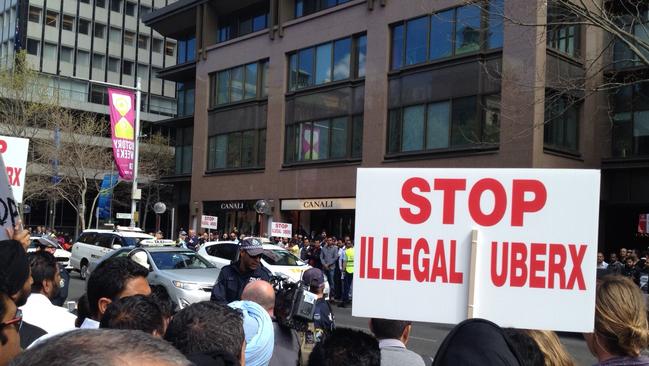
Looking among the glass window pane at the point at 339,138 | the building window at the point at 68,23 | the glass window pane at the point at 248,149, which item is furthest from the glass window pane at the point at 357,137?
the building window at the point at 68,23

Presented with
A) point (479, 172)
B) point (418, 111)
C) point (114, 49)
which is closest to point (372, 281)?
point (479, 172)

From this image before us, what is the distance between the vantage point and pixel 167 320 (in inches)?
131

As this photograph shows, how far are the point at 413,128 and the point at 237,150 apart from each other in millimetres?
12545

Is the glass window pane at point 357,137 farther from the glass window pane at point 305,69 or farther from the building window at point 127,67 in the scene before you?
the building window at point 127,67

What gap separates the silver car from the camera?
44.9 ft

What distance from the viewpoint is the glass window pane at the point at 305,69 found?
31.2m

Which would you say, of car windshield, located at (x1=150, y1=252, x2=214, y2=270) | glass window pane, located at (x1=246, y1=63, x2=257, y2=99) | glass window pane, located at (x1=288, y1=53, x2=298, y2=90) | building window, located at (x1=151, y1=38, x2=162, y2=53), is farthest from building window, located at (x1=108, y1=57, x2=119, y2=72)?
car windshield, located at (x1=150, y1=252, x2=214, y2=270)

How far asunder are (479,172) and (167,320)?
5.78 feet

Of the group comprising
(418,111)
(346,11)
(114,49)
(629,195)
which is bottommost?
(629,195)

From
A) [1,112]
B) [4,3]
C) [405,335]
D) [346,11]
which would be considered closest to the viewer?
[405,335]

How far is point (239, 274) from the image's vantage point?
6.06 metres

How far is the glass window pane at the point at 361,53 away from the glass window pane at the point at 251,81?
762 centimetres

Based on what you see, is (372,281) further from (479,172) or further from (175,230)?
(175,230)

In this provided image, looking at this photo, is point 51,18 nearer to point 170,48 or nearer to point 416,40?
point 170,48
